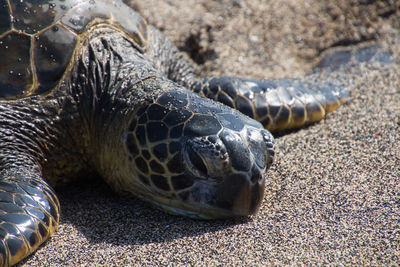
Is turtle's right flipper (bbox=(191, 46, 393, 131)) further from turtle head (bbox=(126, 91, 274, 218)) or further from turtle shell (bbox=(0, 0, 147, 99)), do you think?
turtle shell (bbox=(0, 0, 147, 99))

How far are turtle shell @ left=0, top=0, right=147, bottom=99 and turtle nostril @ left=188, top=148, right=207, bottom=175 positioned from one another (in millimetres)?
1001

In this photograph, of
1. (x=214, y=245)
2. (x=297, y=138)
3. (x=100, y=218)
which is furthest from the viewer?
(x=297, y=138)

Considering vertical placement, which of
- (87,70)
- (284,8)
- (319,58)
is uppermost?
(87,70)

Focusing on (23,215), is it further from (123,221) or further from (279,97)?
(279,97)

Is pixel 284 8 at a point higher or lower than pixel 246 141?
lower

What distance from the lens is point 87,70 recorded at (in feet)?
9.36

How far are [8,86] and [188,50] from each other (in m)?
2.11

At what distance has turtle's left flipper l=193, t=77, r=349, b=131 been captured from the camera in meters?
3.14

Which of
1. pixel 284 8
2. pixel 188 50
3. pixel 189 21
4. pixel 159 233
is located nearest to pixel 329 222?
pixel 159 233

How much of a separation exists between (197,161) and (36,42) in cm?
121

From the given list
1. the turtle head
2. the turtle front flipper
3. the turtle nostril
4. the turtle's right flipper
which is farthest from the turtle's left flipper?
the turtle front flipper

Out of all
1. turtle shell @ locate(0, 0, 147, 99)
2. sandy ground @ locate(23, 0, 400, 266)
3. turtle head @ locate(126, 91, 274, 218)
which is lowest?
sandy ground @ locate(23, 0, 400, 266)

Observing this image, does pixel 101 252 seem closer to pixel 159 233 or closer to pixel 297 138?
pixel 159 233

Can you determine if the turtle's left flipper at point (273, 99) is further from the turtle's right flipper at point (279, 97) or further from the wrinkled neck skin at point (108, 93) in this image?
the wrinkled neck skin at point (108, 93)
